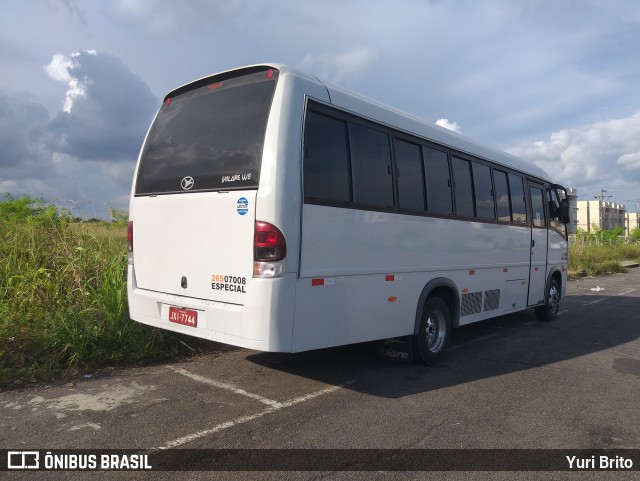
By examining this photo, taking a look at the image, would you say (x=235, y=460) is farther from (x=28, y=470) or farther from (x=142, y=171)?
(x=142, y=171)

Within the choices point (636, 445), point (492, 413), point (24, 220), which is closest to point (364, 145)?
point (492, 413)

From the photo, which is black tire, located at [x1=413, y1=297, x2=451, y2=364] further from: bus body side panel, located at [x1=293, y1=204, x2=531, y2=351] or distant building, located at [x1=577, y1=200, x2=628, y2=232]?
distant building, located at [x1=577, y1=200, x2=628, y2=232]

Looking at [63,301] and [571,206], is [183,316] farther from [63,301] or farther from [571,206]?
[571,206]

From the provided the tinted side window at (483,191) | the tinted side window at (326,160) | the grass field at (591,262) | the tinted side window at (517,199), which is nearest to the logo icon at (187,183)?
the tinted side window at (326,160)

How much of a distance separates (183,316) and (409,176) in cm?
307

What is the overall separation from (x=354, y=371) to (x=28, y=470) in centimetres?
356

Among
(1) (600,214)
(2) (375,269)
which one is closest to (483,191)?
(2) (375,269)

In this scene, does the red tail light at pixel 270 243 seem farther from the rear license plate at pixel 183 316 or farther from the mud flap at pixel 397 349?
the mud flap at pixel 397 349

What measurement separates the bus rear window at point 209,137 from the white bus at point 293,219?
16 mm

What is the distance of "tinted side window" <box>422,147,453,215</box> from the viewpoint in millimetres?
6496

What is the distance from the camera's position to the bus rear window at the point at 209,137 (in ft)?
15.8

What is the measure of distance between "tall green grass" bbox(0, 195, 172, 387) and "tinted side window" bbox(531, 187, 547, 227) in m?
7.01

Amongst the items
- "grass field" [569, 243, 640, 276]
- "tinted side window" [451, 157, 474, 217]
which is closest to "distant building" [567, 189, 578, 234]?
"tinted side window" [451, 157, 474, 217]

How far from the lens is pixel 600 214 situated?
384 feet
